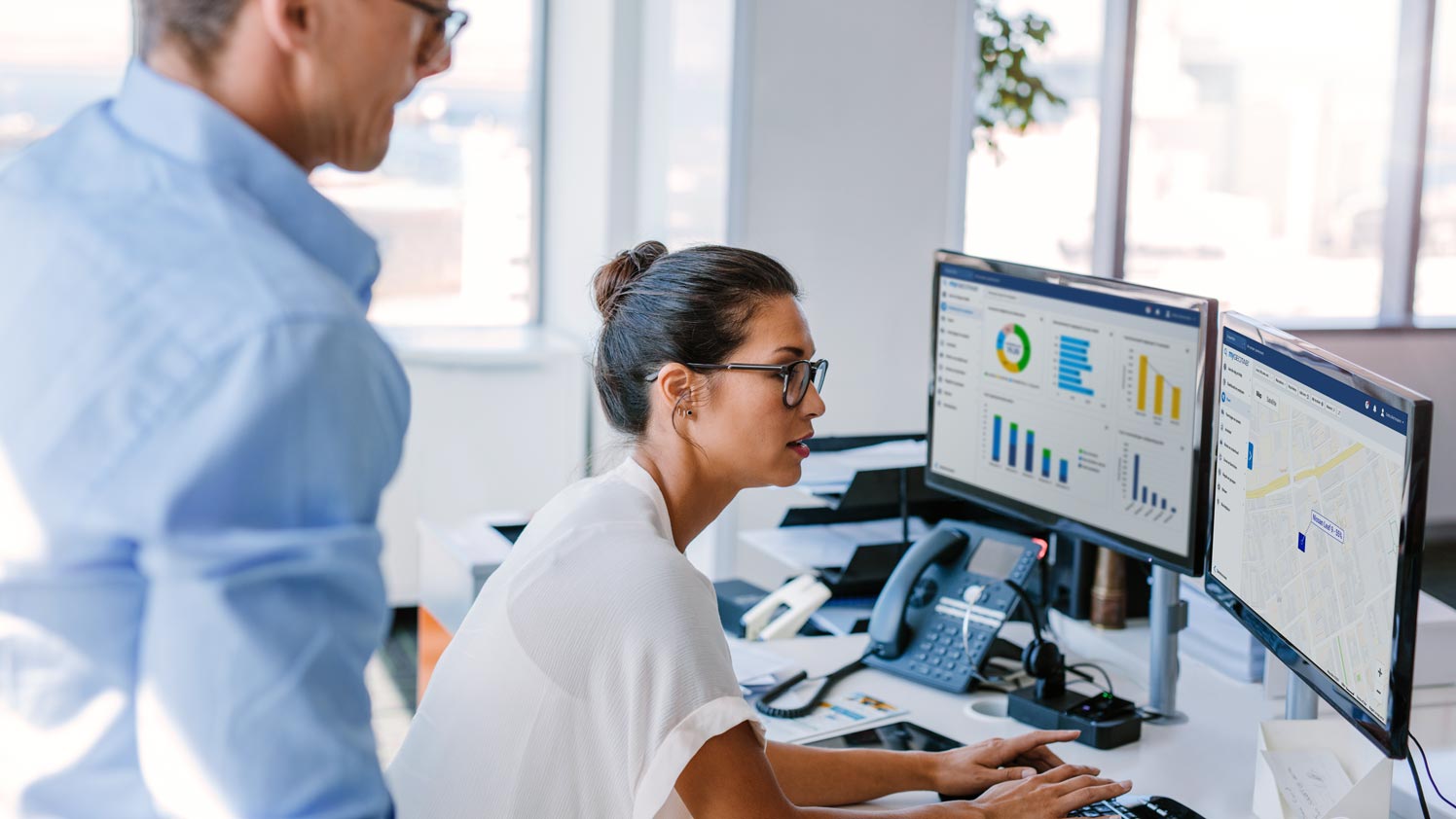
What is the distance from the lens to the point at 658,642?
4.33 feet

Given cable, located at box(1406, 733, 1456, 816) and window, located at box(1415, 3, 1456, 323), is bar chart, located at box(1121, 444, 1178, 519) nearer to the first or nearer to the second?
cable, located at box(1406, 733, 1456, 816)

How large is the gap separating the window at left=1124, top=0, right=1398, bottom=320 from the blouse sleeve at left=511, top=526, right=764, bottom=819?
13.9 ft

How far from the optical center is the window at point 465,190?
4.48 metres

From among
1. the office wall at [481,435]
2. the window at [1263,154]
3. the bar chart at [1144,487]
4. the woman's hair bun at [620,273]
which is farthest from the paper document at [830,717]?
the window at [1263,154]

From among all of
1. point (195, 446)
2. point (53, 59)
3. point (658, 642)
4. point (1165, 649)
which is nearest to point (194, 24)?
point (195, 446)

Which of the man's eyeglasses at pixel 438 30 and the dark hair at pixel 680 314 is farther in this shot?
the dark hair at pixel 680 314

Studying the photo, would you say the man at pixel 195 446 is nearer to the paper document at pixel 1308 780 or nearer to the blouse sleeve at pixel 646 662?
the blouse sleeve at pixel 646 662

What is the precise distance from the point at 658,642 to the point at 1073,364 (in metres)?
0.84

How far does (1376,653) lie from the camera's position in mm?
1281

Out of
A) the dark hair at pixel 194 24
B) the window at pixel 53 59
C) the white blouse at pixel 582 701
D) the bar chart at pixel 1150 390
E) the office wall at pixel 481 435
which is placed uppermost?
the window at pixel 53 59

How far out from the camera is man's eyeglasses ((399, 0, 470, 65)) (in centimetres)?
86

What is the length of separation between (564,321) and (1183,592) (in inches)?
107

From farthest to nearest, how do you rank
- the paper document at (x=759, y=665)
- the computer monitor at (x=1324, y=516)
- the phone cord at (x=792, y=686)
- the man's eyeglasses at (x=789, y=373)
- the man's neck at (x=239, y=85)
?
the paper document at (x=759, y=665) < the phone cord at (x=792, y=686) < the man's eyeglasses at (x=789, y=373) < the computer monitor at (x=1324, y=516) < the man's neck at (x=239, y=85)

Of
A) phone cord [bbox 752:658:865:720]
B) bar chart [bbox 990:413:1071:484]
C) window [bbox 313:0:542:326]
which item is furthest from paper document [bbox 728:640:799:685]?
window [bbox 313:0:542:326]
